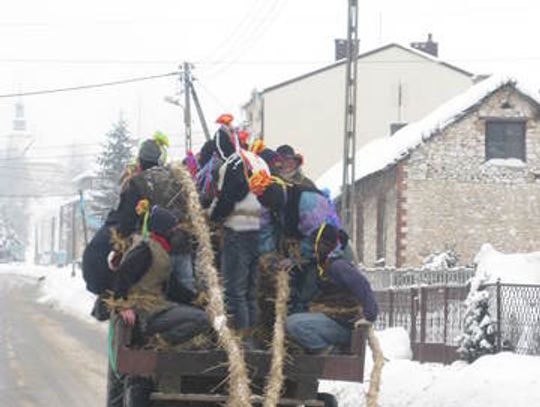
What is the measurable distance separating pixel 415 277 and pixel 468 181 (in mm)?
8250

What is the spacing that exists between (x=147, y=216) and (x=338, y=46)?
160ft

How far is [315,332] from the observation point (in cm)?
729

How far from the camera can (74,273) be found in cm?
5625

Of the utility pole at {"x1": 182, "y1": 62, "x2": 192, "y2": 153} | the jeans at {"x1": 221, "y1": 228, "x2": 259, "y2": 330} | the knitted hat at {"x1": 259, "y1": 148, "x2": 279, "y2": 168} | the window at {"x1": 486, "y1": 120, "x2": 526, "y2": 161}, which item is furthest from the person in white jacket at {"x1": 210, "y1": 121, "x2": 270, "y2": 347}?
the window at {"x1": 486, "y1": 120, "x2": 526, "y2": 161}

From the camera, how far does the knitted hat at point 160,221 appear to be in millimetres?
7328

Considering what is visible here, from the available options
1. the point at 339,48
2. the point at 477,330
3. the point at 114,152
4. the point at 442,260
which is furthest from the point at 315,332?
the point at 114,152

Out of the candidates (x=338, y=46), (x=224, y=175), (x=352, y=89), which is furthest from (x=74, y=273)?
(x=224, y=175)

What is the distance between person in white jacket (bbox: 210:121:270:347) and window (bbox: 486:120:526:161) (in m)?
28.6

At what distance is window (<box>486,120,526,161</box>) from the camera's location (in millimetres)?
35469

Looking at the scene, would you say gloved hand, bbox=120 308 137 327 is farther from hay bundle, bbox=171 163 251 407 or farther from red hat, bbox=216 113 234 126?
red hat, bbox=216 113 234 126

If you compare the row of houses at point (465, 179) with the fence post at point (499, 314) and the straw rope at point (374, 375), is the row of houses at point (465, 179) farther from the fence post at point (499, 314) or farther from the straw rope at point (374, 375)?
the straw rope at point (374, 375)

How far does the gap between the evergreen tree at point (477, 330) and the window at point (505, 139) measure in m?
21.1

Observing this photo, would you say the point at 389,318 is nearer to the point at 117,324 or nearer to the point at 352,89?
the point at 352,89

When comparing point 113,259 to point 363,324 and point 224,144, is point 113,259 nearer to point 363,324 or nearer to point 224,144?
point 224,144
